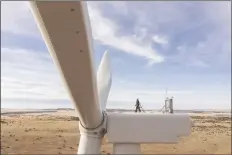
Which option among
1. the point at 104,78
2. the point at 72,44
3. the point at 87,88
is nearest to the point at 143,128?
the point at 104,78

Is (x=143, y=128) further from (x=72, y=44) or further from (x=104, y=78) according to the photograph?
(x=72, y=44)

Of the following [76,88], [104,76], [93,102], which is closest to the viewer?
[76,88]

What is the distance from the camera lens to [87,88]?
179 inches

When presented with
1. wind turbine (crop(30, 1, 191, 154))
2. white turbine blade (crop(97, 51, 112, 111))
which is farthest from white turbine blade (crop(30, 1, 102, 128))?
white turbine blade (crop(97, 51, 112, 111))

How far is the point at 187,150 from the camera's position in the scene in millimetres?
21156

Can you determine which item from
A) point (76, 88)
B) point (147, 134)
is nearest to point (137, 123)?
point (147, 134)

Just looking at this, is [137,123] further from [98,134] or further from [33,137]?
[33,137]

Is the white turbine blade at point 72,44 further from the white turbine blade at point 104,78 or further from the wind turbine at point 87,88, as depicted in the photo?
the white turbine blade at point 104,78

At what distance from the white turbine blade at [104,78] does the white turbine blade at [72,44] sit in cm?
192

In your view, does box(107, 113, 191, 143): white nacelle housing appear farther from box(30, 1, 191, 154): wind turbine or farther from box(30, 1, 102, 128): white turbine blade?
box(30, 1, 102, 128): white turbine blade

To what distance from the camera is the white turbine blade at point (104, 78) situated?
7.17 m

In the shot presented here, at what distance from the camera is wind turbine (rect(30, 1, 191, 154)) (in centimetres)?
311

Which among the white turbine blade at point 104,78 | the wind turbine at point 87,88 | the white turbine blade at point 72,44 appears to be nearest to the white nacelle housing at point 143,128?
the wind turbine at point 87,88

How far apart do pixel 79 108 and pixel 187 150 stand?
17383 mm
